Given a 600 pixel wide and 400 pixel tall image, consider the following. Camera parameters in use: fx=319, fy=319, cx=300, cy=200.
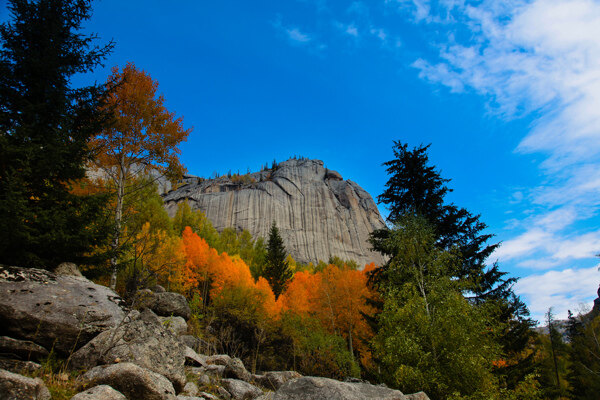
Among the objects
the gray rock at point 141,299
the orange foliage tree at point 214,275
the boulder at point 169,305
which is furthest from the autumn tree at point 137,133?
the orange foliage tree at point 214,275

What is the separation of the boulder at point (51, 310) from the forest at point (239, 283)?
0.68 meters

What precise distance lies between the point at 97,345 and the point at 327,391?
368 centimetres

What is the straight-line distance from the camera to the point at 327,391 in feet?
15.0

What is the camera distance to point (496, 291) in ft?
49.8

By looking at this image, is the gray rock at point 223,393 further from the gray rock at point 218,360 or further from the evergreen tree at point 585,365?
the evergreen tree at point 585,365

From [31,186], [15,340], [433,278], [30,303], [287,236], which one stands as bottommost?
[15,340]

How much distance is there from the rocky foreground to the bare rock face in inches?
2667

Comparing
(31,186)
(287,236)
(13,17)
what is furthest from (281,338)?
(287,236)

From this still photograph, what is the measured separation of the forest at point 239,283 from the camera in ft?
22.7

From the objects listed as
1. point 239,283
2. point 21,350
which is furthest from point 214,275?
point 21,350

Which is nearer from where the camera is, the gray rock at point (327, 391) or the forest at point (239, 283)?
the gray rock at point (327, 391)

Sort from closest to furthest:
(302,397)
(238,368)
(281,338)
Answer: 1. (302,397)
2. (238,368)
3. (281,338)

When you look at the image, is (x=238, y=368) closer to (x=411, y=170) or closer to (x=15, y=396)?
(x=15, y=396)

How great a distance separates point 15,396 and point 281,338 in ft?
86.0
